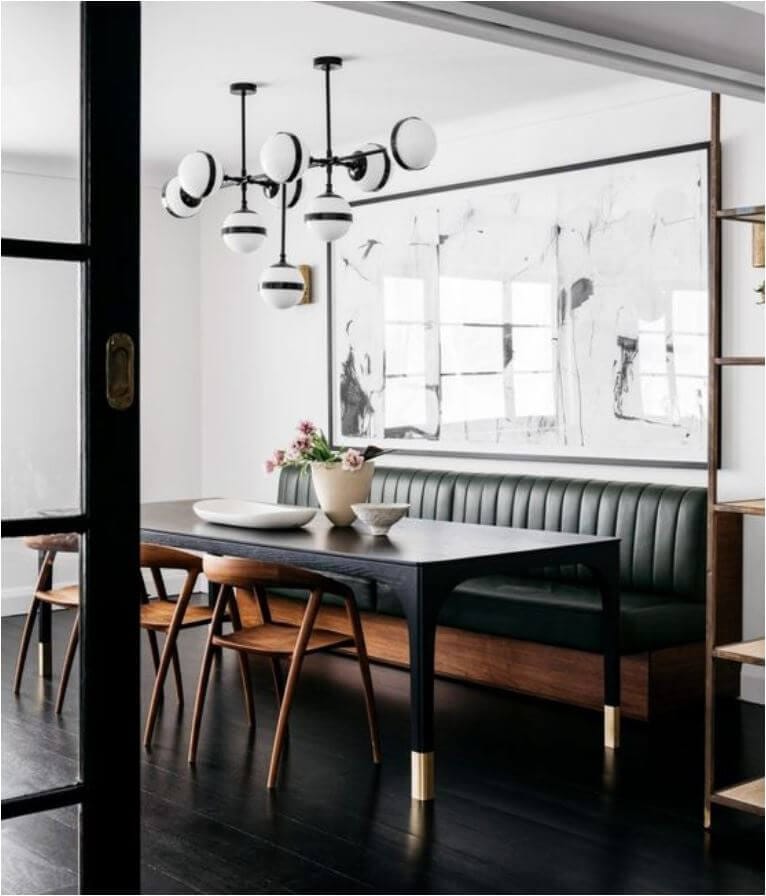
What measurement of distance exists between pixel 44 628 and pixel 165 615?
2661mm

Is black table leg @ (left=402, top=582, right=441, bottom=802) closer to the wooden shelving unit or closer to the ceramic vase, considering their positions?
the wooden shelving unit

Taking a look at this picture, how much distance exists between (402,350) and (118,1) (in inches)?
186

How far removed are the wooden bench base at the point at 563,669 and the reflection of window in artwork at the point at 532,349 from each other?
1295 mm

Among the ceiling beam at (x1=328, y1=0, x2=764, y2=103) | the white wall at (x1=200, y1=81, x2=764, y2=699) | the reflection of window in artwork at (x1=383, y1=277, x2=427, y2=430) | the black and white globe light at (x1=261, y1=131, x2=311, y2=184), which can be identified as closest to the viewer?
the ceiling beam at (x1=328, y1=0, x2=764, y2=103)

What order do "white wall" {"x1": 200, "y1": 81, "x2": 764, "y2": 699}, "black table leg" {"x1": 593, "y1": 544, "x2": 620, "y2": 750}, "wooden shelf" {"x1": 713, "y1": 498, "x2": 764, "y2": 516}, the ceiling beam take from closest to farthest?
the ceiling beam, "wooden shelf" {"x1": 713, "y1": 498, "x2": 764, "y2": 516}, "black table leg" {"x1": 593, "y1": 544, "x2": 620, "y2": 750}, "white wall" {"x1": 200, "y1": 81, "x2": 764, "y2": 699}

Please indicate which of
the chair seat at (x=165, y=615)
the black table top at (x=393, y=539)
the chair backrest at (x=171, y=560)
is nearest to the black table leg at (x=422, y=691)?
the black table top at (x=393, y=539)

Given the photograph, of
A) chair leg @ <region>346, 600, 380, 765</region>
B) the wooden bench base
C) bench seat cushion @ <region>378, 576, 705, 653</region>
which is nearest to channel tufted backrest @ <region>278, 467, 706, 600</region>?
bench seat cushion @ <region>378, 576, 705, 653</region>

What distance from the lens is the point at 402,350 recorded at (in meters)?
6.87

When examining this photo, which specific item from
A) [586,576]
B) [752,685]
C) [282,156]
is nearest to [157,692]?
[586,576]

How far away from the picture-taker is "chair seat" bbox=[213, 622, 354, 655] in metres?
4.32

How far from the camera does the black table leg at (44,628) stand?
7.28ft

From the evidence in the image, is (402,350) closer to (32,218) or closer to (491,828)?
(491,828)

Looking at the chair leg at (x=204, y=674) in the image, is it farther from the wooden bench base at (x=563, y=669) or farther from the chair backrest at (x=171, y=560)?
the wooden bench base at (x=563, y=669)

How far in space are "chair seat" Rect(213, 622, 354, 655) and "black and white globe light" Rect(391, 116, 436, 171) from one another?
181cm
